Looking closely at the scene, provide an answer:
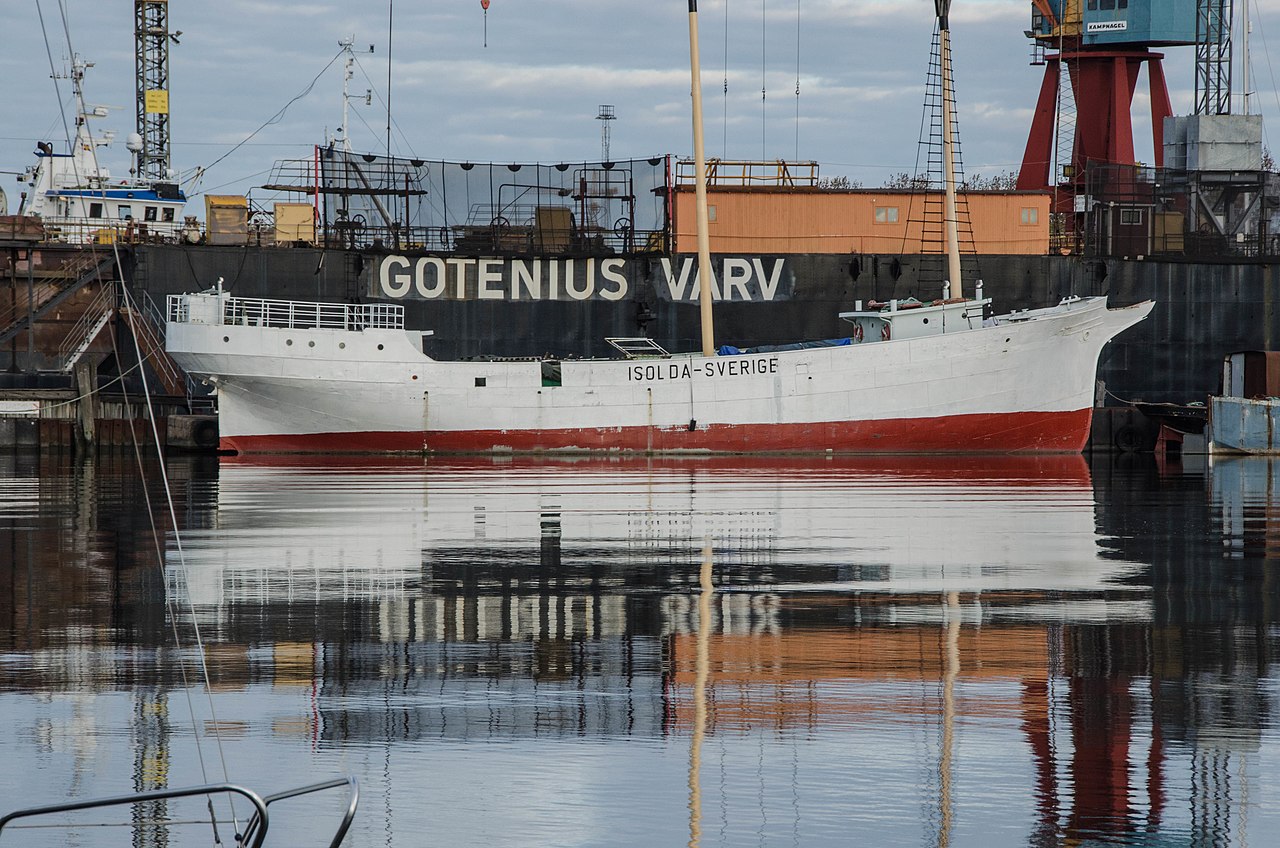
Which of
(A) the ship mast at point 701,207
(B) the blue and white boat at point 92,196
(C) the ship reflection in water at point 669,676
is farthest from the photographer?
(B) the blue and white boat at point 92,196

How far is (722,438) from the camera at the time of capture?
36.9 metres

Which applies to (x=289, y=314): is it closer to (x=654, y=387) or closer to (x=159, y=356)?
(x=159, y=356)

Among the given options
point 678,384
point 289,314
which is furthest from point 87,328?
point 678,384

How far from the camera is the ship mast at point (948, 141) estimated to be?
122 ft

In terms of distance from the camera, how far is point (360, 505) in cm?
2173

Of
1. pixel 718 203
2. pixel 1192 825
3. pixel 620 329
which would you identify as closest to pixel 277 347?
→ pixel 620 329

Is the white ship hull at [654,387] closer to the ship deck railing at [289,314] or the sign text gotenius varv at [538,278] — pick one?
the ship deck railing at [289,314]

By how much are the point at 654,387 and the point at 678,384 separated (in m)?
0.59

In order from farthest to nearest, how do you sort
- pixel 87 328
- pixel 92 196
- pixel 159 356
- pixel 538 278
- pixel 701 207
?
pixel 92 196
pixel 87 328
pixel 538 278
pixel 159 356
pixel 701 207

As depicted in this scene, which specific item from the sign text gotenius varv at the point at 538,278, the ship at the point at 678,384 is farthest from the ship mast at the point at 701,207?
the sign text gotenius varv at the point at 538,278

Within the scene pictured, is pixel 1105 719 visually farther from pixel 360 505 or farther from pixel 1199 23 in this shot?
pixel 1199 23

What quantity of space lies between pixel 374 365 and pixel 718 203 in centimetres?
1120

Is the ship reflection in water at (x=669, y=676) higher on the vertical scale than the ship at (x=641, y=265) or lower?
lower

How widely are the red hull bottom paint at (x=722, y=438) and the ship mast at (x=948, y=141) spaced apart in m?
3.47
